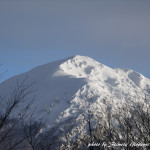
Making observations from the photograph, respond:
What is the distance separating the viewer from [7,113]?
746cm

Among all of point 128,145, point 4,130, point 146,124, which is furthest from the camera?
point 146,124

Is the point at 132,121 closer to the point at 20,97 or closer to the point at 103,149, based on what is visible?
the point at 103,149

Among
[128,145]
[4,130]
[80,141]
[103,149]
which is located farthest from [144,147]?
[4,130]

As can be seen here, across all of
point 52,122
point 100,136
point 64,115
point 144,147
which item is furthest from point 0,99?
point 64,115

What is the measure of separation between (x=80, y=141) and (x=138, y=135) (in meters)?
3.61

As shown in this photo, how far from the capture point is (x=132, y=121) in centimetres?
1376

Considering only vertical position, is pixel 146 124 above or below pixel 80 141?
above

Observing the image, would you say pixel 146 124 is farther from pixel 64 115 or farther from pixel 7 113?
pixel 64 115

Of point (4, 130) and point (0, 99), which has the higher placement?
point (0, 99)

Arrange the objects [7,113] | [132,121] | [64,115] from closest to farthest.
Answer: [7,113] < [132,121] < [64,115]

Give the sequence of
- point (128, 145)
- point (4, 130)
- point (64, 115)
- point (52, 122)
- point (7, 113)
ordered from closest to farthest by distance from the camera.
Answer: point (7, 113)
point (4, 130)
point (128, 145)
point (52, 122)
point (64, 115)

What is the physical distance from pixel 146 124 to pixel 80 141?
431cm

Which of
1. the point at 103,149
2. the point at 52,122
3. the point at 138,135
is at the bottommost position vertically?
the point at 103,149

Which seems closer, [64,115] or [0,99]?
[0,99]
